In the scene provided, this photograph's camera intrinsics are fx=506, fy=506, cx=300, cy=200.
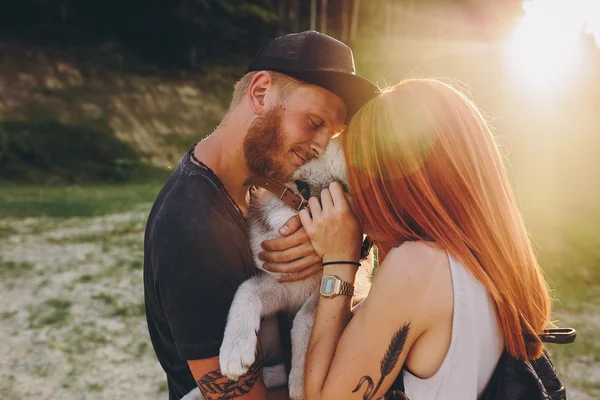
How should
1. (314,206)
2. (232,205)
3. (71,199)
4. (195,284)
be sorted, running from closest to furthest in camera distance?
(195,284), (232,205), (314,206), (71,199)

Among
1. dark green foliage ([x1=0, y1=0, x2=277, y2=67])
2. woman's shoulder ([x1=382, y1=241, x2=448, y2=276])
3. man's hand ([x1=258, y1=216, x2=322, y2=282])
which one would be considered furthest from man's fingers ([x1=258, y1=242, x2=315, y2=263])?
dark green foliage ([x1=0, y1=0, x2=277, y2=67])

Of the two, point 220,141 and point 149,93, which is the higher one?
point 220,141

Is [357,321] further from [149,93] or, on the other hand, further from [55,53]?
[55,53]

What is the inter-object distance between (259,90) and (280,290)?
1.00 metres

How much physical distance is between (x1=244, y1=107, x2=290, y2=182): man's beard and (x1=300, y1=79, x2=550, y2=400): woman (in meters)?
0.45

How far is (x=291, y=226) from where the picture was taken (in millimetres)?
2395

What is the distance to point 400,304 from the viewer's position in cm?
173

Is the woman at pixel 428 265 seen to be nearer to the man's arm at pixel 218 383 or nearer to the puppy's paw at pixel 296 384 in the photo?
the man's arm at pixel 218 383

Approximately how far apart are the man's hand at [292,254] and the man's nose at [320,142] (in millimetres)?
388

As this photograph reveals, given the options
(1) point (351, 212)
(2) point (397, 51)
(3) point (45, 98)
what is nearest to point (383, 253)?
(1) point (351, 212)

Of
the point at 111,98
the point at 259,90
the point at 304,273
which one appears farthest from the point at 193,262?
the point at 111,98

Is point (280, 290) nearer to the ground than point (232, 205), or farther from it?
nearer to the ground

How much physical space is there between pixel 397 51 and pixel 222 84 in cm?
884

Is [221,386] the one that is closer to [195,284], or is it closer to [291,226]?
[195,284]
